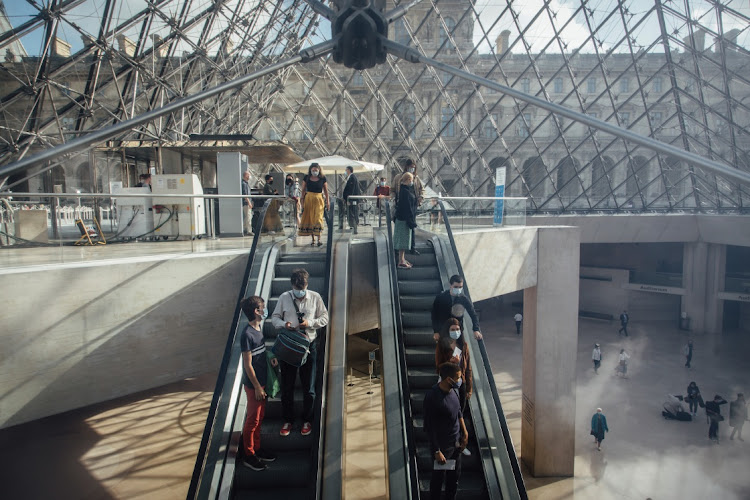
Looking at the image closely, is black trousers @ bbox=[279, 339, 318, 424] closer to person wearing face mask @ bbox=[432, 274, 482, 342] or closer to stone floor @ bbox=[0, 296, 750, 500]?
person wearing face mask @ bbox=[432, 274, 482, 342]

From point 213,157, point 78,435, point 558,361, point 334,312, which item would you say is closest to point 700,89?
point 558,361

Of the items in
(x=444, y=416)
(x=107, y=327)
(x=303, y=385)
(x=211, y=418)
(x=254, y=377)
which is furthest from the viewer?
(x=107, y=327)

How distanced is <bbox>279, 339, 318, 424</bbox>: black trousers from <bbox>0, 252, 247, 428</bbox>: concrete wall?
1.88m

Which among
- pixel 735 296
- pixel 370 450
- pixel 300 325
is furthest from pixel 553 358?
pixel 735 296

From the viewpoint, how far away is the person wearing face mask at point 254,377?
318 cm

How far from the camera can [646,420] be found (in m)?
10.1

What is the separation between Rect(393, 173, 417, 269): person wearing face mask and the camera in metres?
5.41

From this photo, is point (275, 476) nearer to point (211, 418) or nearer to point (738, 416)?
point (211, 418)

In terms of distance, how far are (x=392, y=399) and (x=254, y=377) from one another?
4.42ft

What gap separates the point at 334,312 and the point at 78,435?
19.8 ft

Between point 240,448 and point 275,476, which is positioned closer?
point 275,476

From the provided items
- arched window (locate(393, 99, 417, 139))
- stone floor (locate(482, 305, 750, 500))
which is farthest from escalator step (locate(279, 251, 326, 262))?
arched window (locate(393, 99, 417, 139))

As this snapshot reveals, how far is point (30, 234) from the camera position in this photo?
506 cm

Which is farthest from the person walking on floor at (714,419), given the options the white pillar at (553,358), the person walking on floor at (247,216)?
the person walking on floor at (247,216)
